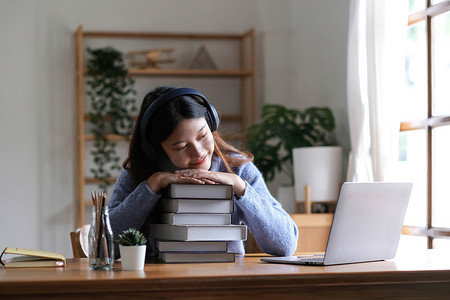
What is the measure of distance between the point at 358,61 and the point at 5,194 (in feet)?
9.11

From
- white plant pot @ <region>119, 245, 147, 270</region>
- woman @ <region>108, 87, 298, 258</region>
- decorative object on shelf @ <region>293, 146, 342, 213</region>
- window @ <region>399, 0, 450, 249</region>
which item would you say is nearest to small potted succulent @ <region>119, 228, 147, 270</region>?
white plant pot @ <region>119, 245, 147, 270</region>

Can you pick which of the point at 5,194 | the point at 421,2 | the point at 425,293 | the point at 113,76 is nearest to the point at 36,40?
the point at 113,76

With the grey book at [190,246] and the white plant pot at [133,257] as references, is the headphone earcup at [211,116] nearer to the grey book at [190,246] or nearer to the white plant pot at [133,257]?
the grey book at [190,246]

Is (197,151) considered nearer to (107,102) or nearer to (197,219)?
(197,219)

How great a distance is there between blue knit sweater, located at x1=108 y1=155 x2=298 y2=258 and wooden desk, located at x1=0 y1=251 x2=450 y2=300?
0.29 metres

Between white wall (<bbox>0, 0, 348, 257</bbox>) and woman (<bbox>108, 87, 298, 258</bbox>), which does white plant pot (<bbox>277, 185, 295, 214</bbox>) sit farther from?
woman (<bbox>108, 87, 298, 258</bbox>)

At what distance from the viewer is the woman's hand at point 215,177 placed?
178 cm

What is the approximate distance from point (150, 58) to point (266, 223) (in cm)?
312

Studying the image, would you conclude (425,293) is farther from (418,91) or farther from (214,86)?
(214,86)

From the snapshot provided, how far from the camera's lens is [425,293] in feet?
5.03

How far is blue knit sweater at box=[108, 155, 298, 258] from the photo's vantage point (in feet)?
6.22

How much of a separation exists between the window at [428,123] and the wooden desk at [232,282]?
5.54ft

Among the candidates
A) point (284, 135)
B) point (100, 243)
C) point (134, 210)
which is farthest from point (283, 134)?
point (100, 243)

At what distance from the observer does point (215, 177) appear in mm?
1800
